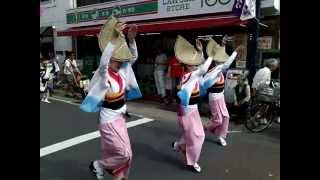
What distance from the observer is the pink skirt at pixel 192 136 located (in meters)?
5.94

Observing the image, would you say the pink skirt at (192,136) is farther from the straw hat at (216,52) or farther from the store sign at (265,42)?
the store sign at (265,42)

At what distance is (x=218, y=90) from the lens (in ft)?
24.5

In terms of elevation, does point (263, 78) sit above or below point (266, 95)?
above

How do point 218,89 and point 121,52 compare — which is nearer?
point 121,52

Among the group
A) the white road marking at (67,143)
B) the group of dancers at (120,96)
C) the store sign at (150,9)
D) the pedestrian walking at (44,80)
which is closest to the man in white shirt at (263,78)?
the store sign at (150,9)

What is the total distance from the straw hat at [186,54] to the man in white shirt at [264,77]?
9.35 ft

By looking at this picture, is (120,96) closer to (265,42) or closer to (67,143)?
(67,143)

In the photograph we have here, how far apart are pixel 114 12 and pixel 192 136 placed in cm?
967

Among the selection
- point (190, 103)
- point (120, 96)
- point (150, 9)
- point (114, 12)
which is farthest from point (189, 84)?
point (114, 12)

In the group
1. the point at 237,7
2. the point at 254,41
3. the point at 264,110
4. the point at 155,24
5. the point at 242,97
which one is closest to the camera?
the point at 264,110

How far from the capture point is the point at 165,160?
6.48 m

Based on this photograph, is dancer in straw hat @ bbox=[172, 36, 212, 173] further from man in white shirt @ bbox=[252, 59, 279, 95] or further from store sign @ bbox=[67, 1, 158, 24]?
store sign @ bbox=[67, 1, 158, 24]

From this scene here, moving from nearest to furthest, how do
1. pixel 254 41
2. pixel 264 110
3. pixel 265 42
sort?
pixel 264 110
pixel 254 41
pixel 265 42
